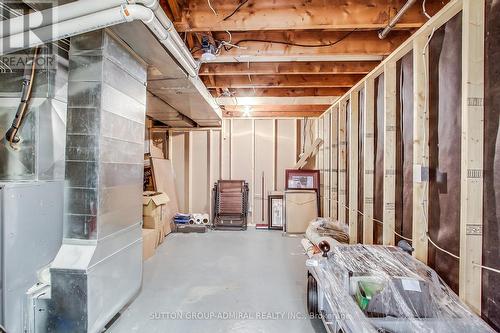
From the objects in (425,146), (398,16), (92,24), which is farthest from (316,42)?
(92,24)

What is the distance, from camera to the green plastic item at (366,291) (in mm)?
1463

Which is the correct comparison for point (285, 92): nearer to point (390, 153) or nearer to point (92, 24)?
point (390, 153)

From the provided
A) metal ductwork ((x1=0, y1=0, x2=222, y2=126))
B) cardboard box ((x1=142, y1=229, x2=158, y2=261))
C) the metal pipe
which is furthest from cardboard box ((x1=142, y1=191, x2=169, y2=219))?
the metal pipe

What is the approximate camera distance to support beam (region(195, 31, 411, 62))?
7.99 feet

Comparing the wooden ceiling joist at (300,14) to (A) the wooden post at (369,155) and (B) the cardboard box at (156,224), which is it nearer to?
(A) the wooden post at (369,155)

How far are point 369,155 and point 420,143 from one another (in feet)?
2.76

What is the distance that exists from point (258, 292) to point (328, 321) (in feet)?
3.08

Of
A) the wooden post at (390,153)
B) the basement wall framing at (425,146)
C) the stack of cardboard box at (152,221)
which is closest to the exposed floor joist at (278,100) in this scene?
the basement wall framing at (425,146)

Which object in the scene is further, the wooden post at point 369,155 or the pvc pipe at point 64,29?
the wooden post at point 369,155

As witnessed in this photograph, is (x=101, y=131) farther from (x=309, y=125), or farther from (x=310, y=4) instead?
(x=309, y=125)

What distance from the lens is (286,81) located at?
342cm

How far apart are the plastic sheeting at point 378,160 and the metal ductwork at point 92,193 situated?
7.95ft

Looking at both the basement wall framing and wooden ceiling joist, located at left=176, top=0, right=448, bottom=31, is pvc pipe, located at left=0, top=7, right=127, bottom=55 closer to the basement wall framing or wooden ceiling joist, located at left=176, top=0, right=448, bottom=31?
wooden ceiling joist, located at left=176, top=0, right=448, bottom=31

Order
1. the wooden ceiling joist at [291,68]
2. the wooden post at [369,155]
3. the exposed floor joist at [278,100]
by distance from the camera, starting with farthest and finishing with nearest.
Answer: the exposed floor joist at [278,100], the wooden ceiling joist at [291,68], the wooden post at [369,155]
